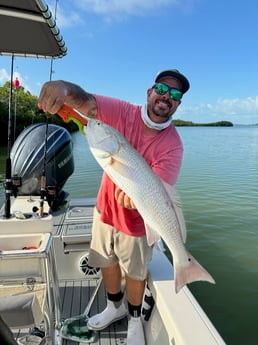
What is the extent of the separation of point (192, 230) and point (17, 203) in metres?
4.84

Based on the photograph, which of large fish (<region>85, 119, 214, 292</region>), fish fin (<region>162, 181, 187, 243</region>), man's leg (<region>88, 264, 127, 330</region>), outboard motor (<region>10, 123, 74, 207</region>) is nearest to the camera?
large fish (<region>85, 119, 214, 292</region>)

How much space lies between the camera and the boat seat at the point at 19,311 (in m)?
1.98

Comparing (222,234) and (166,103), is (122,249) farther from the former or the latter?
(222,234)

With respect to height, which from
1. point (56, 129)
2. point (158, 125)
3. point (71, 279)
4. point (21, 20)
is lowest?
point (71, 279)

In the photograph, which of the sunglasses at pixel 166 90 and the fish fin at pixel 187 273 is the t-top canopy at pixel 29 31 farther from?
the fish fin at pixel 187 273

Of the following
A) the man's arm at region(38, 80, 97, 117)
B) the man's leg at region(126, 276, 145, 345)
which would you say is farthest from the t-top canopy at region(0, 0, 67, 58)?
the man's leg at region(126, 276, 145, 345)

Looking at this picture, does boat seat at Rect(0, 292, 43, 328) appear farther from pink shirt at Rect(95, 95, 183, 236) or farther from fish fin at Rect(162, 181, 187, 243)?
fish fin at Rect(162, 181, 187, 243)

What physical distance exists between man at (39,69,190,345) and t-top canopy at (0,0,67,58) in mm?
711

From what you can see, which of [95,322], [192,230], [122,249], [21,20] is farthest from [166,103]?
[192,230]

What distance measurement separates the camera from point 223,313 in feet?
15.9

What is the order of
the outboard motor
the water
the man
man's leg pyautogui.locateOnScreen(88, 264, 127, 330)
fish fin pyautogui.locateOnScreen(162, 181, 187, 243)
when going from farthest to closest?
the water
the outboard motor
man's leg pyautogui.locateOnScreen(88, 264, 127, 330)
the man
fish fin pyautogui.locateOnScreen(162, 181, 187, 243)

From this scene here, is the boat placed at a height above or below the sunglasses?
below

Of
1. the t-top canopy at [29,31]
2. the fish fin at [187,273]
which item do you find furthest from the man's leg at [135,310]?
the t-top canopy at [29,31]

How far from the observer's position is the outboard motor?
14.6ft
